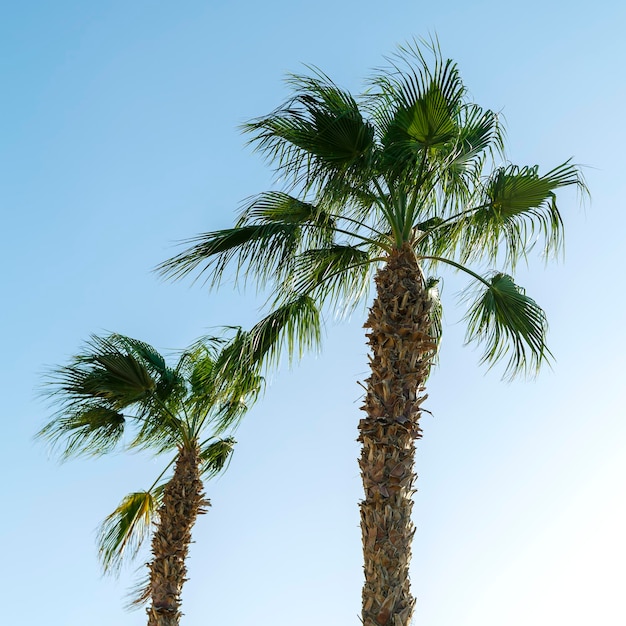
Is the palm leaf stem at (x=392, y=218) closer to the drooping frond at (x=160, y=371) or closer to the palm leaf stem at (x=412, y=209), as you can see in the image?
the palm leaf stem at (x=412, y=209)

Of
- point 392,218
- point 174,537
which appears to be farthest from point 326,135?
point 174,537

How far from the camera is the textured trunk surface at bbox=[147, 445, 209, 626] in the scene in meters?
11.4

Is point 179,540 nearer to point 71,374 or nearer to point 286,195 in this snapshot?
point 71,374

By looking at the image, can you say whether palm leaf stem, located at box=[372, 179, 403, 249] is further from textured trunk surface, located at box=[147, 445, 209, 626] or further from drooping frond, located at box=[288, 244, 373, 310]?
textured trunk surface, located at box=[147, 445, 209, 626]

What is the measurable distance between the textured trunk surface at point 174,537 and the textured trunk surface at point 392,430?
5.39 m

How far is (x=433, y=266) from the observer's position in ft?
31.8

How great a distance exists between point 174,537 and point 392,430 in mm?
5725

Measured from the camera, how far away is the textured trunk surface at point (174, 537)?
11.4 m

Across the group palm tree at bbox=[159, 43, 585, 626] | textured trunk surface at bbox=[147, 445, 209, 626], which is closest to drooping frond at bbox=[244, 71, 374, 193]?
palm tree at bbox=[159, 43, 585, 626]

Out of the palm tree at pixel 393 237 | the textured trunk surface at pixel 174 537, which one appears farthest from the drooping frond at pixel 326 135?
the textured trunk surface at pixel 174 537

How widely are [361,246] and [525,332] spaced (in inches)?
81.1

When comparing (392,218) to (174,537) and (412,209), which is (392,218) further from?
(174,537)

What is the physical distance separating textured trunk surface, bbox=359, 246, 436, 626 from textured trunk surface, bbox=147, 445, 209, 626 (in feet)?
17.7

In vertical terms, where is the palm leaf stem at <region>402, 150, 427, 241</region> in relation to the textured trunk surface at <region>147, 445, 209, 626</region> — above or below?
above
